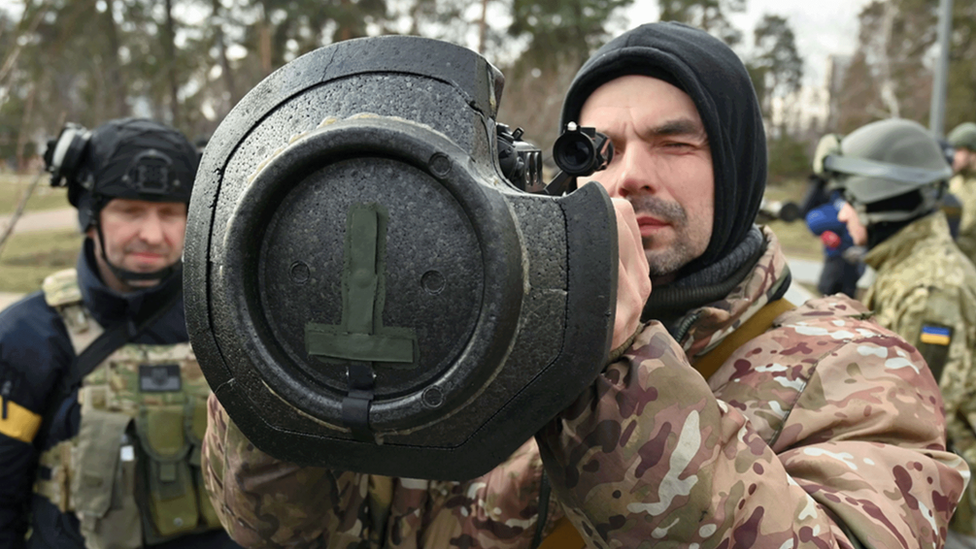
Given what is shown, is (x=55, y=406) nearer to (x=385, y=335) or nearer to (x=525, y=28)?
(x=385, y=335)

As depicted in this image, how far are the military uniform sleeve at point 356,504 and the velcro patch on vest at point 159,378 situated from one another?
1.58 m

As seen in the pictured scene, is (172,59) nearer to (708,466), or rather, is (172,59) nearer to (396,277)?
(396,277)

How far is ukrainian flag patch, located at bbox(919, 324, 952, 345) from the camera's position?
3.36 metres

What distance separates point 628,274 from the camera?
1.00 m

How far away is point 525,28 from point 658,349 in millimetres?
16308

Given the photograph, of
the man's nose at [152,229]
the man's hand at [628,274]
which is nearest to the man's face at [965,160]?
the man's nose at [152,229]

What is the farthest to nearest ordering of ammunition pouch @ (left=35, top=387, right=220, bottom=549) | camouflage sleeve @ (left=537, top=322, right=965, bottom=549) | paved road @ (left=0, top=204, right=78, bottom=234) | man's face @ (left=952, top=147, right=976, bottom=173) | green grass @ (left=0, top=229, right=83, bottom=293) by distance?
paved road @ (left=0, top=204, right=78, bottom=234), green grass @ (left=0, top=229, right=83, bottom=293), man's face @ (left=952, top=147, right=976, bottom=173), ammunition pouch @ (left=35, top=387, right=220, bottom=549), camouflage sleeve @ (left=537, top=322, right=965, bottom=549)

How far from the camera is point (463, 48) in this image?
3.24ft

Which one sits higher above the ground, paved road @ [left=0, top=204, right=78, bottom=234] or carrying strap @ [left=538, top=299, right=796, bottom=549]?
carrying strap @ [left=538, top=299, right=796, bottom=549]

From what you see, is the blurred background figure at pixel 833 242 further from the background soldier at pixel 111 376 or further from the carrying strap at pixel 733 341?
the background soldier at pixel 111 376

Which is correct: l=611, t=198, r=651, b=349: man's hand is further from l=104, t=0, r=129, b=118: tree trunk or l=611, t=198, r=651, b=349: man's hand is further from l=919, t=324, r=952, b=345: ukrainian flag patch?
l=104, t=0, r=129, b=118: tree trunk

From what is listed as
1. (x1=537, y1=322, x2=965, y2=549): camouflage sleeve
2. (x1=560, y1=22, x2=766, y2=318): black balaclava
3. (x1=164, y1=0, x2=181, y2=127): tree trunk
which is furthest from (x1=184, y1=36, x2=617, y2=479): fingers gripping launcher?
(x1=164, y1=0, x2=181, y2=127): tree trunk

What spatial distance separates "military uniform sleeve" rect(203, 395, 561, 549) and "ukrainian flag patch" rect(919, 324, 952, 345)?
8.54ft

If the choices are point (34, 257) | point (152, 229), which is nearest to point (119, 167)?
point (152, 229)
